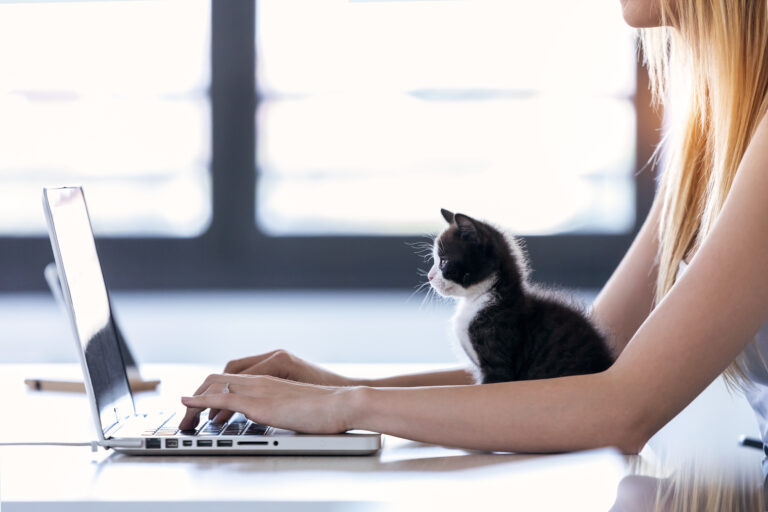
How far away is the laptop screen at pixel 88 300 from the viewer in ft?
2.80

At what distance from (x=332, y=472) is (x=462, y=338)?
353mm

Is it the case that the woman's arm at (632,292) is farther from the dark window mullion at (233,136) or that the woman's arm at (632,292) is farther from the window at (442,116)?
the dark window mullion at (233,136)

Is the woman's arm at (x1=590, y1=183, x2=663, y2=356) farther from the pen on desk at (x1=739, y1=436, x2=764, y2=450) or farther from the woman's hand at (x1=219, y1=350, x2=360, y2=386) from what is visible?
the woman's hand at (x1=219, y1=350, x2=360, y2=386)

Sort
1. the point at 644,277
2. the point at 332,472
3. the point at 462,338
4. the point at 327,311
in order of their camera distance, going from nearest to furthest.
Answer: the point at 332,472
the point at 462,338
the point at 644,277
the point at 327,311

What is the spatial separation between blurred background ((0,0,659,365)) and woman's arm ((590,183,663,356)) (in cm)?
314

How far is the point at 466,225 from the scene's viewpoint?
44.1 inches

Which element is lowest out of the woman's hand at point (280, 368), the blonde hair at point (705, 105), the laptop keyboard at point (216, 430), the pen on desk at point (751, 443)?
the pen on desk at point (751, 443)

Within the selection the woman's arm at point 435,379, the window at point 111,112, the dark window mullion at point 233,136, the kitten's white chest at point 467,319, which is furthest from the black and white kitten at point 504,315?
the window at point 111,112

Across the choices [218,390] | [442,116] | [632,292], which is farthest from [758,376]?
[442,116]

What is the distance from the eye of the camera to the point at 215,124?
4.64 metres

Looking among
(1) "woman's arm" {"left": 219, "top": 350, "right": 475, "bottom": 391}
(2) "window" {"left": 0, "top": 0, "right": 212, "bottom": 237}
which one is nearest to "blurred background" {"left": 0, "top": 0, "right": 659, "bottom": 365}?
(2) "window" {"left": 0, "top": 0, "right": 212, "bottom": 237}

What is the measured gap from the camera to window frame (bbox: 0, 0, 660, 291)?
4.61 meters

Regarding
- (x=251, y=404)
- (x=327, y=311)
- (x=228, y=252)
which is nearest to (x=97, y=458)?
(x=251, y=404)

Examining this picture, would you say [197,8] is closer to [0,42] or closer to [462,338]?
[0,42]
